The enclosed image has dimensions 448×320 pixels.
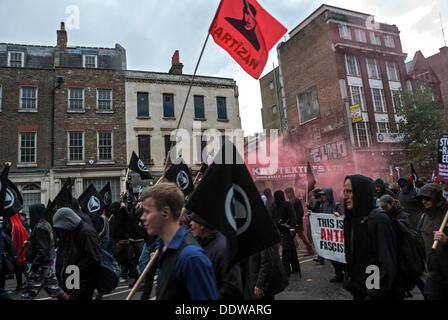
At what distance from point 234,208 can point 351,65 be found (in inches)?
1221

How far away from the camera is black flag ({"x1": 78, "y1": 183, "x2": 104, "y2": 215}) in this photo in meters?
8.45

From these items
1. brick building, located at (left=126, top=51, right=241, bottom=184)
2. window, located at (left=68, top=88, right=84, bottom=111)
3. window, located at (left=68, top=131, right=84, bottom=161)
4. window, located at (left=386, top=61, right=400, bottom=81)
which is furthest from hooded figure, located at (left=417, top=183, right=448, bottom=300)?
window, located at (left=386, top=61, right=400, bottom=81)

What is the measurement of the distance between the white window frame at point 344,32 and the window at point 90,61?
22.2 metres

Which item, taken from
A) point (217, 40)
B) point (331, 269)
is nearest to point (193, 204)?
point (217, 40)

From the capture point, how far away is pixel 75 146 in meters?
20.8

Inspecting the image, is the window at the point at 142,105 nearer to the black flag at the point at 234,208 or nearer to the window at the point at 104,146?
the window at the point at 104,146

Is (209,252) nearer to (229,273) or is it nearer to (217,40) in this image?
(229,273)

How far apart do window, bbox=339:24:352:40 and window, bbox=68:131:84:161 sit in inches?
981

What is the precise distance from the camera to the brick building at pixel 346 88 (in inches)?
1087

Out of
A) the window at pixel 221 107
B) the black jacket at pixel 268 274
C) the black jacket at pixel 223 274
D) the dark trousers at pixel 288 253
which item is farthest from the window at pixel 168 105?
the black jacket at pixel 223 274

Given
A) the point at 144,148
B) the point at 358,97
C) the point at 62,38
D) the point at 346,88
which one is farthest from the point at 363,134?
the point at 62,38

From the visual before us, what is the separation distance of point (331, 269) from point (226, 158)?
582cm

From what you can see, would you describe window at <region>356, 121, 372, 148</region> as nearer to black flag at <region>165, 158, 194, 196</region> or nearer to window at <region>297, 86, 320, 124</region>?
window at <region>297, 86, 320, 124</region>

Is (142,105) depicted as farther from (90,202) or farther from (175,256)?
(175,256)
